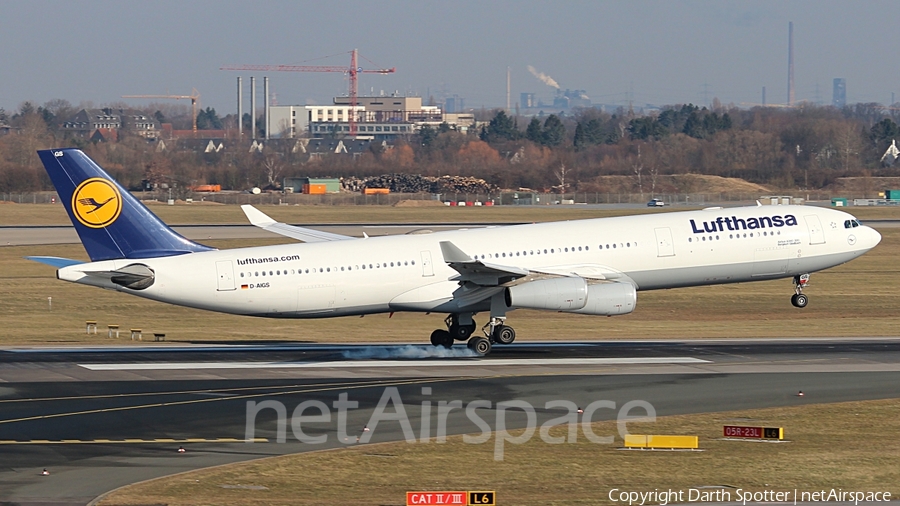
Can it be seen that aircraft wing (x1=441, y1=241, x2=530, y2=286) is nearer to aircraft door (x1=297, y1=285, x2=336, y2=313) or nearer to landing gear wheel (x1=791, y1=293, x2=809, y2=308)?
aircraft door (x1=297, y1=285, x2=336, y2=313)

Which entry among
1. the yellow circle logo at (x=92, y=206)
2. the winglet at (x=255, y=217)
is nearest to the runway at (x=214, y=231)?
the winglet at (x=255, y=217)

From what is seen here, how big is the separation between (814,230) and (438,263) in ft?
53.9

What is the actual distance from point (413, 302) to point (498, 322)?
338 cm

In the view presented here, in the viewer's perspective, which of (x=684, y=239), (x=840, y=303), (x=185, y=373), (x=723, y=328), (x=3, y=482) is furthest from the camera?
(x=840, y=303)

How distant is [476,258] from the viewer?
45562 mm

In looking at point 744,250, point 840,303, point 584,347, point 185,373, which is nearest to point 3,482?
point 185,373

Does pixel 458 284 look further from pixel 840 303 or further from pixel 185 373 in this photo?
pixel 840 303

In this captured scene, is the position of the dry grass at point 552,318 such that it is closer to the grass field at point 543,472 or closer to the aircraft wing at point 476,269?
the aircraft wing at point 476,269

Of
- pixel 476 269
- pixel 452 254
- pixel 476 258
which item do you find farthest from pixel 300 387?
pixel 476 258

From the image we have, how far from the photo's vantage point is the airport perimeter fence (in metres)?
170

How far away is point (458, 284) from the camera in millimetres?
45562

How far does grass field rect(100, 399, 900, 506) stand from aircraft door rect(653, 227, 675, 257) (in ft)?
58.1

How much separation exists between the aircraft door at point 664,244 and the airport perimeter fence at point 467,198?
4798 inches

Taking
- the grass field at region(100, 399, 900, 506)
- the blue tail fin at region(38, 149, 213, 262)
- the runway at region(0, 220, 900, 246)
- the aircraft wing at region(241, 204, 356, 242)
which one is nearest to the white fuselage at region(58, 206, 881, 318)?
the blue tail fin at region(38, 149, 213, 262)
